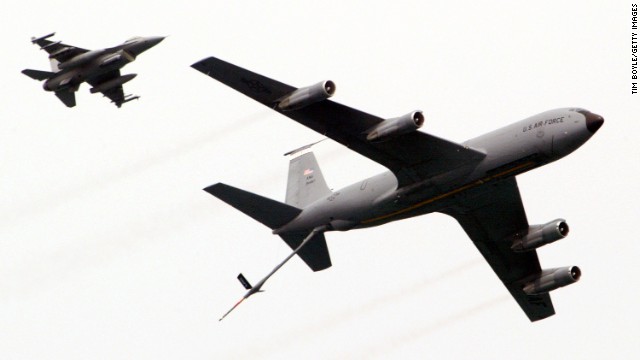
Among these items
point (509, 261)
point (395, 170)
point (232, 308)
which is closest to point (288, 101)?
point (395, 170)

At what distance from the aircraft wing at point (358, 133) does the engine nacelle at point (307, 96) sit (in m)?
0.37

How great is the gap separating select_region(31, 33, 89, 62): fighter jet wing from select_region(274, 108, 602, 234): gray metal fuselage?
1455 cm

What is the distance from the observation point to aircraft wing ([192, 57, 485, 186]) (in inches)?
2141

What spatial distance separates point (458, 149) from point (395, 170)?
3.36m

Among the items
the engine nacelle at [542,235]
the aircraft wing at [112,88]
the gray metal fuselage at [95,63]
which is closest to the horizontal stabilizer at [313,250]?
the engine nacelle at [542,235]

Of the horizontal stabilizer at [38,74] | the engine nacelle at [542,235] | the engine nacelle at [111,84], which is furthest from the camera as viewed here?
the engine nacelle at [111,84]

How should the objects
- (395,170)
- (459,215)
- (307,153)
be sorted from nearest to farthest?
(395,170), (459,215), (307,153)

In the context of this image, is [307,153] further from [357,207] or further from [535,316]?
[535,316]

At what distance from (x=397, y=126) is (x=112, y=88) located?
2015cm

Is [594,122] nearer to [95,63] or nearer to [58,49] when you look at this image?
[95,63]

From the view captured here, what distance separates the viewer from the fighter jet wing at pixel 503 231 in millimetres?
61875

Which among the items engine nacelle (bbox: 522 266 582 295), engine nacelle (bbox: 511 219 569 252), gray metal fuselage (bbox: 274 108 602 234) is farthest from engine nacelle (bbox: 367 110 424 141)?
engine nacelle (bbox: 522 266 582 295)

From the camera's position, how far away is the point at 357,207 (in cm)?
6081

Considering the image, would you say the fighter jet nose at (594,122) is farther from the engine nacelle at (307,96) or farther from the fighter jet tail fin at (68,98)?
the fighter jet tail fin at (68,98)
